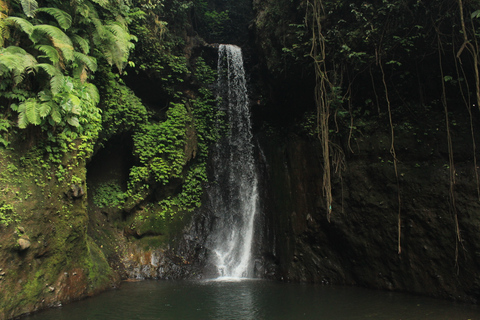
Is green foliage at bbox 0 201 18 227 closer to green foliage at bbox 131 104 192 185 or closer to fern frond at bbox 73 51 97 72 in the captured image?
fern frond at bbox 73 51 97 72

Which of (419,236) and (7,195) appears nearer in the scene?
(7,195)

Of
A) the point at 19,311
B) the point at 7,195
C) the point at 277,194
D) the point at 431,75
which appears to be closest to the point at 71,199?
the point at 7,195

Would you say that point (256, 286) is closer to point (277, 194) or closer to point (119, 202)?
point (277, 194)

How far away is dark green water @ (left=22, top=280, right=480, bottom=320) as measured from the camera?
4723 mm

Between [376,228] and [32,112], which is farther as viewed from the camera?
[376,228]

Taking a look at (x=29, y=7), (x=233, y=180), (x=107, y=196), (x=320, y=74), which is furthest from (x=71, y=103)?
(x=233, y=180)

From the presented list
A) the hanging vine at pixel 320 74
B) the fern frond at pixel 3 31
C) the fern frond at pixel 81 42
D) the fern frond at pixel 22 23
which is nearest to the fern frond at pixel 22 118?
the fern frond at pixel 3 31

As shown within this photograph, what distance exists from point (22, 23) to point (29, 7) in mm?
424

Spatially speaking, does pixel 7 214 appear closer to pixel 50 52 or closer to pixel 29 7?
pixel 50 52

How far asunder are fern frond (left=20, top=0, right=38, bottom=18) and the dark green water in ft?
15.6

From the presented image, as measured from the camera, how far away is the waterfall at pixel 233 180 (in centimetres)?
898

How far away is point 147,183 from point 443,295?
25.7 ft

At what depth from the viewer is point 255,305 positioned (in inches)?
209

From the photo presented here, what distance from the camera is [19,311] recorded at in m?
4.52
